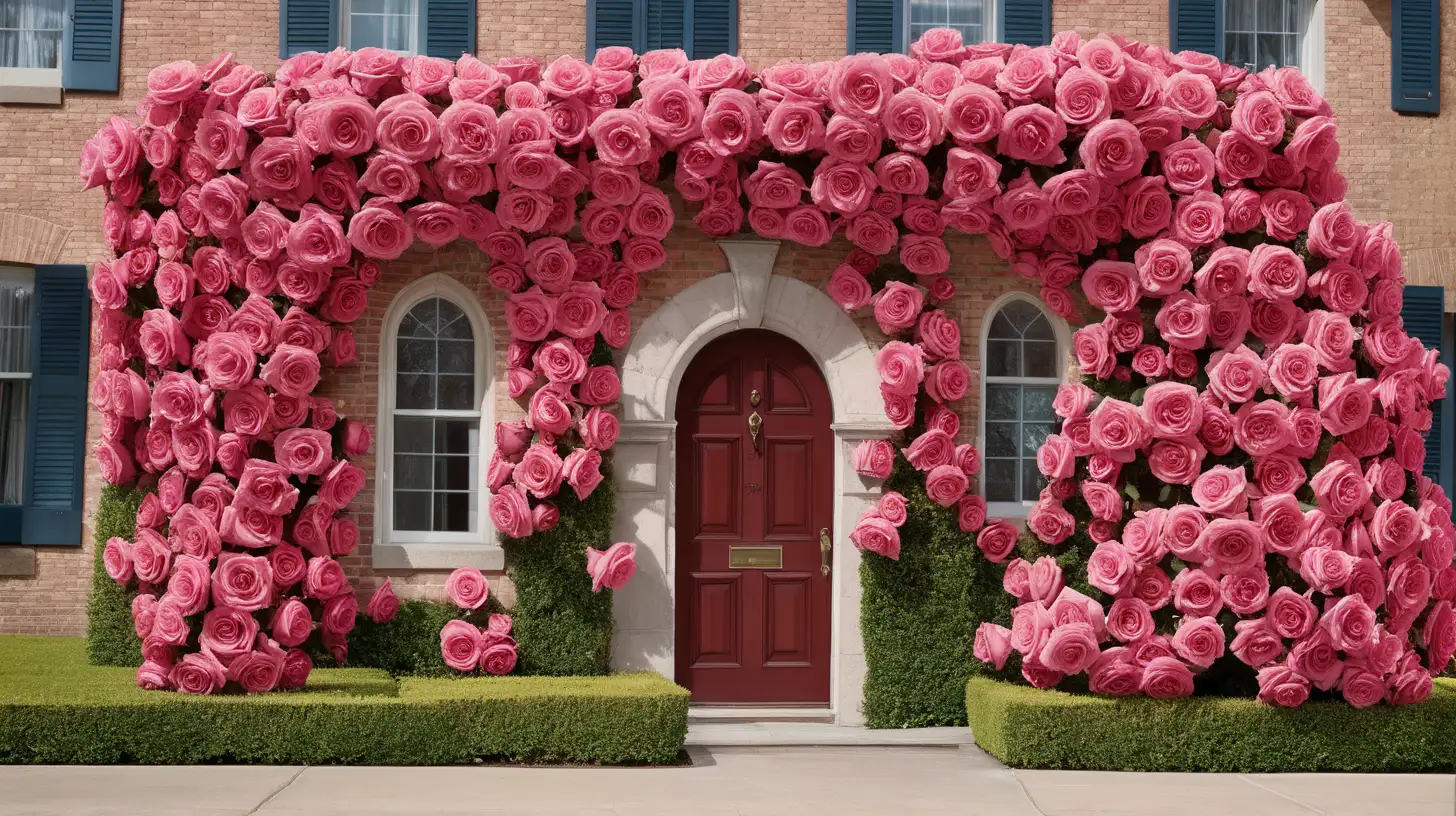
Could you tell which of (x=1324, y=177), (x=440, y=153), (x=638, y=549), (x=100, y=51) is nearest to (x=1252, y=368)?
(x=1324, y=177)

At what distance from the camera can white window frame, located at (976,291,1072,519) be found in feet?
39.9

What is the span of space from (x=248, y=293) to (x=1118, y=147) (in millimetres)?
6067

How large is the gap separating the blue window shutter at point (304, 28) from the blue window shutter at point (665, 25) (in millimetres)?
2407

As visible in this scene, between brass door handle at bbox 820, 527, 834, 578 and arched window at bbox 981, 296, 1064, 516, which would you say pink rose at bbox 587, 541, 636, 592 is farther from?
arched window at bbox 981, 296, 1064, 516

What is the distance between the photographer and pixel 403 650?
11.6 meters

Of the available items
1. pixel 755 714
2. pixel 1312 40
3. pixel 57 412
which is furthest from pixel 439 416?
pixel 1312 40

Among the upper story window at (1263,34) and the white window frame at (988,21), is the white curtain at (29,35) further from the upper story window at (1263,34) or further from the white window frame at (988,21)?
the upper story window at (1263,34)

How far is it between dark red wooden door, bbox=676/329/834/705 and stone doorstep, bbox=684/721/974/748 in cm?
36

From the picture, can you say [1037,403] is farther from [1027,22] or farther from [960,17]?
[960,17]

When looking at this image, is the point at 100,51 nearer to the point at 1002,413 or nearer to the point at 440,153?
the point at 440,153

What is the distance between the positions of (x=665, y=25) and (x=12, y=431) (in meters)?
5.94

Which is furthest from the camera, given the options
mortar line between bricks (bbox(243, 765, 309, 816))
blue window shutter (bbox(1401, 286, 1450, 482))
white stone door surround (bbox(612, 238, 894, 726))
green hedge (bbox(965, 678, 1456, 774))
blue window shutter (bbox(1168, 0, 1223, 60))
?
blue window shutter (bbox(1401, 286, 1450, 482))

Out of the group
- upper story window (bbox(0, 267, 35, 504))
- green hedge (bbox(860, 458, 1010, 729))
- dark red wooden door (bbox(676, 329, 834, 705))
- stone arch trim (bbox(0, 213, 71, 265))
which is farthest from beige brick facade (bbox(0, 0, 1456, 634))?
green hedge (bbox(860, 458, 1010, 729))

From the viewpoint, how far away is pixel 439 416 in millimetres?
11938
